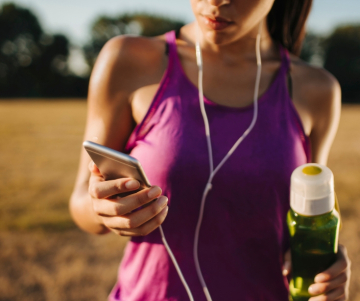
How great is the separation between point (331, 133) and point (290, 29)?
584 millimetres

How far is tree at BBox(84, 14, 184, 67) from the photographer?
44.1 metres

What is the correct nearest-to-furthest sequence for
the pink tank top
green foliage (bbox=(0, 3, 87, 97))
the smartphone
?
the smartphone
the pink tank top
green foliage (bbox=(0, 3, 87, 97))

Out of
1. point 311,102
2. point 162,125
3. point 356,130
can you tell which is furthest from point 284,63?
point 356,130

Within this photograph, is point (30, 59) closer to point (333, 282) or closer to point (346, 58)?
point (346, 58)

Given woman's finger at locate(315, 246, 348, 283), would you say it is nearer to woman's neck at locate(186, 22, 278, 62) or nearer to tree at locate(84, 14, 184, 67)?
woman's neck at locate(186, 22, 278, 62)

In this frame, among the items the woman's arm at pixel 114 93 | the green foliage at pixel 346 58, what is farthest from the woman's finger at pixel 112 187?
the green foliage at pixel 346 58

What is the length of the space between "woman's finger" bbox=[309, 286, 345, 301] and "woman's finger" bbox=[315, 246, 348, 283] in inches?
2.2

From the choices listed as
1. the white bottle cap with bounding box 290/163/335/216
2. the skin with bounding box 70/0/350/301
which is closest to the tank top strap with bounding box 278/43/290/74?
the skin with bounding box 70/0/350/301

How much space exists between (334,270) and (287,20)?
1216 millimetres

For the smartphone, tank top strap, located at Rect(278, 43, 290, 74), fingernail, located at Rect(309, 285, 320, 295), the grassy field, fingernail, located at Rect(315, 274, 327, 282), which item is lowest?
the grassy field

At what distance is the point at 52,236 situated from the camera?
4488 millimetres

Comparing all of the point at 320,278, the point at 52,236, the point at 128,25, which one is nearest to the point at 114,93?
the point at 320,278

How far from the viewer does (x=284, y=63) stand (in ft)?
5.33

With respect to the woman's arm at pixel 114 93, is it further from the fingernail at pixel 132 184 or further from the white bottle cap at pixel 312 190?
the white bottle cap at pixel 312 190
